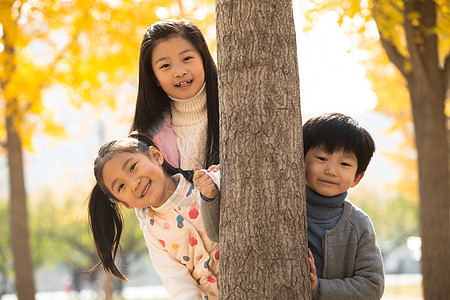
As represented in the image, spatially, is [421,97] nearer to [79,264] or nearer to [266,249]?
[266,249]

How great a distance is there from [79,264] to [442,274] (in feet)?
92.3

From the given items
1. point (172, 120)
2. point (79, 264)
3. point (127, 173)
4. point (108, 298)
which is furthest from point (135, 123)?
point (79, 264)

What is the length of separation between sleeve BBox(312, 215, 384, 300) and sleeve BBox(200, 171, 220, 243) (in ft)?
1.59

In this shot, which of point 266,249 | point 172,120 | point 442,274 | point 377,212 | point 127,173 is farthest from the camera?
point 377,212

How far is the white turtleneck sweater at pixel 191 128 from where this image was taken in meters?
3.06

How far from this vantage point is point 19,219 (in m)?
9.15

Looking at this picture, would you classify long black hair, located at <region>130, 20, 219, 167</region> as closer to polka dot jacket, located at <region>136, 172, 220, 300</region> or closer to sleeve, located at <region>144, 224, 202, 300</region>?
polka dot jacket, located at <region>136, 172, 220, 300</region>

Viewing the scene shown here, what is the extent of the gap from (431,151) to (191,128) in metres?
5.18

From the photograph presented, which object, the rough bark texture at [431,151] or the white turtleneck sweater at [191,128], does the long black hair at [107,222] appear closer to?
the white turtleneck sweater at [191,128]

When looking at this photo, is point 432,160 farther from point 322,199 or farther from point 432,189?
point 322,199

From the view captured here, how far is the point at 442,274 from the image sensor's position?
24.4 feet

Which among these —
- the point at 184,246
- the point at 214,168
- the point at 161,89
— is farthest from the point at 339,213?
the point at 161,89

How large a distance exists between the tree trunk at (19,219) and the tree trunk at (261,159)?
23.3ft

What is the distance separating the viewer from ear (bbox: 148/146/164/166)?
9.48 feet
